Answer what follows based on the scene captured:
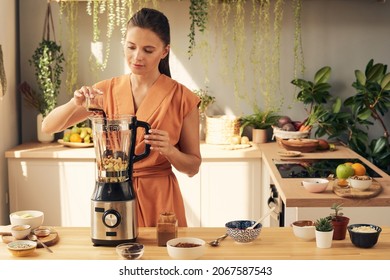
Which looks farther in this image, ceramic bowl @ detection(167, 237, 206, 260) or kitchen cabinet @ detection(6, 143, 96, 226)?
kitchen cabinet @ detection(6, 143, 96, 226)

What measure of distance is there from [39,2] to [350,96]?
229 centimetres

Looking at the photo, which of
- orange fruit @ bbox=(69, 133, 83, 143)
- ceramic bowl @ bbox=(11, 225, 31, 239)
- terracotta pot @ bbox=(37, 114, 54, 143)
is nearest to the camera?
ceramic bowl @ bbox=(11, 225, 31, 239)

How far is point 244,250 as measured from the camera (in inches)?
87.4

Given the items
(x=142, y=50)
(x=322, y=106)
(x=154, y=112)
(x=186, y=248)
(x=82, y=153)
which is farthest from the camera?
(x=322, y=106)

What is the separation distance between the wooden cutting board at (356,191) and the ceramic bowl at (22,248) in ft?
4.95

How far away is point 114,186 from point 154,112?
0.63m

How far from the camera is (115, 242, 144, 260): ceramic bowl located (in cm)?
211

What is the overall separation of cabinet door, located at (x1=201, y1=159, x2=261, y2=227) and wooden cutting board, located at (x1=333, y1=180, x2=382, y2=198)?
129cm

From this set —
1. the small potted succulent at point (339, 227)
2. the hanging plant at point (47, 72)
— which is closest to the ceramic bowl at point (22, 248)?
the small potted succulent at point (339, 227)

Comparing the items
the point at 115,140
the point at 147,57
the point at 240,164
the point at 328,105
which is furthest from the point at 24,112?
the point at 115,140

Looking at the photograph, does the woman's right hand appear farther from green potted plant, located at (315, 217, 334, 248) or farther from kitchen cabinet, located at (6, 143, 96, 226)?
kitchen cabinet, located at (6, 143, 96, 226)

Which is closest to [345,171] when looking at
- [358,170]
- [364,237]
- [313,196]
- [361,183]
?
[358,170]

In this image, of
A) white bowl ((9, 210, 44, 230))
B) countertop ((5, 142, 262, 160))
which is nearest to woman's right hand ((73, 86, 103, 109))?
white bowl ((9, 210, 44, 230))

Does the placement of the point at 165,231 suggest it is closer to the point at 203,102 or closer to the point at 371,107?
the point at 203,102
